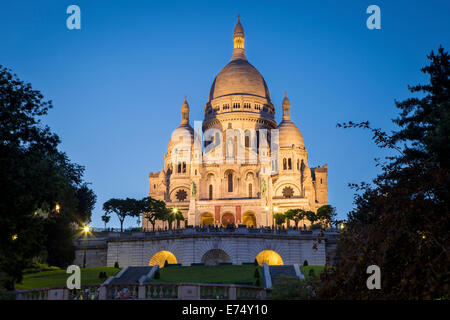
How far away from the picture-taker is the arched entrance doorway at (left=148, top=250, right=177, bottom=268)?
64750 mm

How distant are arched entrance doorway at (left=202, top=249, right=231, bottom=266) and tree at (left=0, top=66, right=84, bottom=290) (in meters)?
35.8

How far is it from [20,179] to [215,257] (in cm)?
4181

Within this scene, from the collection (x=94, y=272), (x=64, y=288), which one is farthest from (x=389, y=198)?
(x=94, y=272)

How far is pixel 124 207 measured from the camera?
2751 inches

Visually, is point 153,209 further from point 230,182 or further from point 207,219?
point 230,182

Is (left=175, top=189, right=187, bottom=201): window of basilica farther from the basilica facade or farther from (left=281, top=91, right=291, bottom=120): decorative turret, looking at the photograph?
(left=281, top=91, right=291, bottom=120): decorative turret

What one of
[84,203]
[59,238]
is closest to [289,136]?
[84,203]

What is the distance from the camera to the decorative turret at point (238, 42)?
402 feet

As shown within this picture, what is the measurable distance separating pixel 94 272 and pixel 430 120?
126 ft

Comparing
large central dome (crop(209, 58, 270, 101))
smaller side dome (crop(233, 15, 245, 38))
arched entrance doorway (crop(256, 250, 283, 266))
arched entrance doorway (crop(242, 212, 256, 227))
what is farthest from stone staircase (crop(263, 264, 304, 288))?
smaller side dome (crop(233, 15, 245, 38))

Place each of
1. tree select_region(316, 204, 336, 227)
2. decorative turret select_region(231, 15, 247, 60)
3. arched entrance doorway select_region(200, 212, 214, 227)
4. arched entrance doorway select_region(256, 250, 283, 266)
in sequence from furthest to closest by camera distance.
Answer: decorative turret select_region(231, 15, 247, 60), arched entrance doorway select_region(200, 212, 214, 227), tree select_region(316, 204, 336, 227), arched entrance doorway select_region(256, 250, 283, 266)
